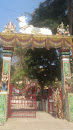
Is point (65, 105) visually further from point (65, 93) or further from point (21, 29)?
point (21, 29)

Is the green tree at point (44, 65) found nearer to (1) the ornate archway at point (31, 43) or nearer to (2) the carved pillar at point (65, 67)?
(2) the carved pillar at point (65, 67)

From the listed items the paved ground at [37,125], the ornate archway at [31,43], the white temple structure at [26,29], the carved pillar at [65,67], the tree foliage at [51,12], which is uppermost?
the tree foliage at [51,12]

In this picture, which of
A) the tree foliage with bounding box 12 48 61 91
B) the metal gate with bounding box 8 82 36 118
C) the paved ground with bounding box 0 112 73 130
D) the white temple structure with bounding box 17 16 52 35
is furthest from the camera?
the tree foliage with bounding box 12 48 61 91

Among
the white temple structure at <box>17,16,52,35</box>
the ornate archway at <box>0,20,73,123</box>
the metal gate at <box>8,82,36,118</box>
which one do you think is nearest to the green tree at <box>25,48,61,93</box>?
the metal gate at <box>8,82,36,118</box>

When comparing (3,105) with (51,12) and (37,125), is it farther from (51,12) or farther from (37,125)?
(51,12)

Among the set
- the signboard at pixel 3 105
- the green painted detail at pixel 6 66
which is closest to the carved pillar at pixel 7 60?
the green painted detail at pixel 6 66

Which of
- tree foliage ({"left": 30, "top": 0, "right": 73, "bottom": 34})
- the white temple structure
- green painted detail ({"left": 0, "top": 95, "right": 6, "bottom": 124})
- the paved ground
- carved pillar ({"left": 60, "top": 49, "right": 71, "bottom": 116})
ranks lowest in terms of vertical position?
the paved ground

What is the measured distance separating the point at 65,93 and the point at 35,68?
4904 millimetres

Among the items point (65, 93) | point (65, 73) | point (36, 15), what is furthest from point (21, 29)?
point (36, 15)

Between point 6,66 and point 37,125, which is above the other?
point 6,66

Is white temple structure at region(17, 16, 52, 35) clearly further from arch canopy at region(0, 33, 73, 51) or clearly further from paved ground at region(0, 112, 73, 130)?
paved ground at region(0, 112, 73, 130)

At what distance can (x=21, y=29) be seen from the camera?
8.27 m

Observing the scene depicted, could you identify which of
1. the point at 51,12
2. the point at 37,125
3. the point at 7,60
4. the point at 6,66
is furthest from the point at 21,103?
the point at 51,12

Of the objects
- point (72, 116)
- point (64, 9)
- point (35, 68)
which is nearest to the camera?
point (72, 116)
